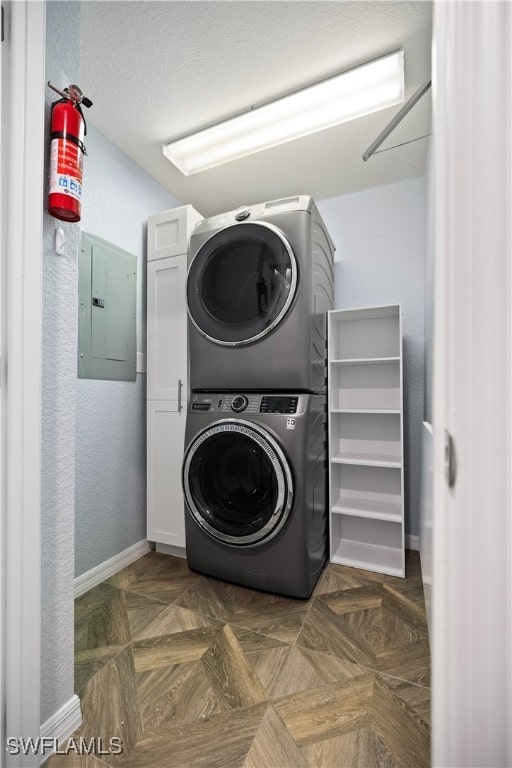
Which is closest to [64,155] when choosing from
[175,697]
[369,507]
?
[175,697]

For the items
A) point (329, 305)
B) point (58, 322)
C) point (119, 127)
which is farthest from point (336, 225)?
point (58, 322)

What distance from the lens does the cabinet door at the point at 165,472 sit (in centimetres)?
201

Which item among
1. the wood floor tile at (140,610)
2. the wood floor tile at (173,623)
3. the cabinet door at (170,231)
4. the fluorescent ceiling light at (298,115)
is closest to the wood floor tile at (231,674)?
the wood floor tile at (173,623)

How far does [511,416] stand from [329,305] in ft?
6.21

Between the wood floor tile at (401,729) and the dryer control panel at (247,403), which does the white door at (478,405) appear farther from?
the dryer control panel at (247,403)

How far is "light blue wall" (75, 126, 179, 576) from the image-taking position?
1.77 metres

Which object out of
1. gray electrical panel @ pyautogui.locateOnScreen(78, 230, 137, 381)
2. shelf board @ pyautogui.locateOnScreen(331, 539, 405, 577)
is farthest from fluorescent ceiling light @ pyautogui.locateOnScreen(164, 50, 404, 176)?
shelf board @ pyautogui.locateOnScreen(331, 539, 405, 577)

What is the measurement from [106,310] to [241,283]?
794mm

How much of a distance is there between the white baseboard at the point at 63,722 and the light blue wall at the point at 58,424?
0.02 metres

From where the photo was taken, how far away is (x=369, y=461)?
1903 millimetres

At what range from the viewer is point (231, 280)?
1.73 metres

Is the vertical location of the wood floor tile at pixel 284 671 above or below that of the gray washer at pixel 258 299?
below

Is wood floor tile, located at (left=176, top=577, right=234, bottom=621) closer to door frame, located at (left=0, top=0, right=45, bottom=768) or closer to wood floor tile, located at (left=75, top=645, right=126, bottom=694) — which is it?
wood floor tile, located at (left=75, top=645, right=126, bottom=694)

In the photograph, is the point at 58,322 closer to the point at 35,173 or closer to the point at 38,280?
the point at 38,280
